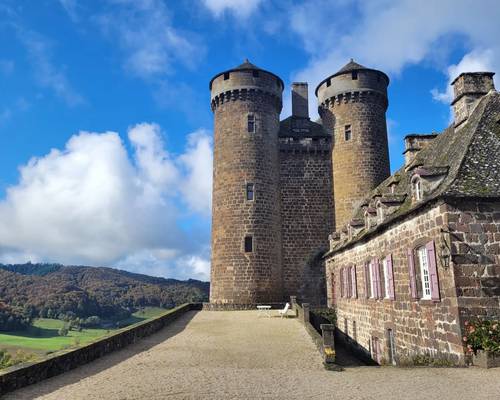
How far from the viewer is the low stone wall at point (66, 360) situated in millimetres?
7137

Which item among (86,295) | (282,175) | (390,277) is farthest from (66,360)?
(86,295)

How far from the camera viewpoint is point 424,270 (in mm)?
11398

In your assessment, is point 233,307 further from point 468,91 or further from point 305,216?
point 468,91

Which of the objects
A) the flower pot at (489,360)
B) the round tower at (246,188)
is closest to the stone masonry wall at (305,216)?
the round tower at (246,188)

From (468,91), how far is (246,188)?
14.8m

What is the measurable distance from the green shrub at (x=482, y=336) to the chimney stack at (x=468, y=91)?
7133 mm

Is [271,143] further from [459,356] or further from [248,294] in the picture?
[459,356]

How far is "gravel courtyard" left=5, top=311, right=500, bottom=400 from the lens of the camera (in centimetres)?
684

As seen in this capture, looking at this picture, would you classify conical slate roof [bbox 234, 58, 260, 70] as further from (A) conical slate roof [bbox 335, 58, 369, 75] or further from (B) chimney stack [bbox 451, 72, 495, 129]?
(B) chimney stack [bbox 451, 72, 495, 129]

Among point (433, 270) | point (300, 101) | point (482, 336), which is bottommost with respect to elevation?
point (482, 336)

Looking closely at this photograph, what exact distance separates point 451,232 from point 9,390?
30.3ft

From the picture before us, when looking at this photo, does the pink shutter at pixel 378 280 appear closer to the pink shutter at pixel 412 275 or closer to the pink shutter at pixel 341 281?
the pink shutter at pixel 412 275

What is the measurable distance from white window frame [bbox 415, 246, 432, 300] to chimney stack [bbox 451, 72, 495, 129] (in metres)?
5.00

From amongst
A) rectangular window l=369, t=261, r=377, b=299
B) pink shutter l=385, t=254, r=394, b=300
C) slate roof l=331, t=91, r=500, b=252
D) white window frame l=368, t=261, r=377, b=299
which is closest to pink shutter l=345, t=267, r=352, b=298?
white window frame l=368, t=261, r=377, b=299
